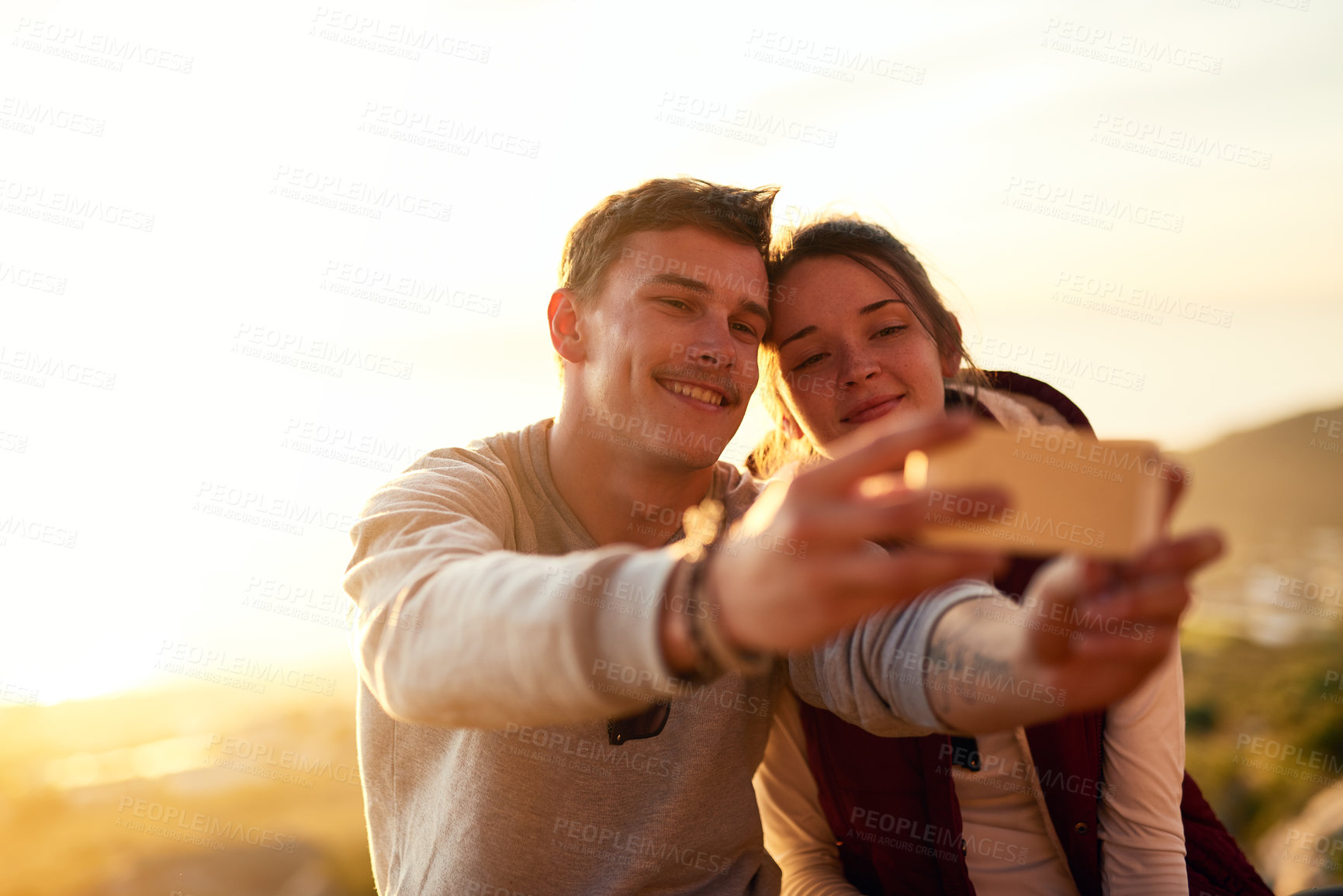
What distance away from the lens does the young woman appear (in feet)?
6.01

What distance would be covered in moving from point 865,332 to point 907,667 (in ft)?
3.40

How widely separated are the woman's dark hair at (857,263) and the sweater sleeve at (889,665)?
0.87 m

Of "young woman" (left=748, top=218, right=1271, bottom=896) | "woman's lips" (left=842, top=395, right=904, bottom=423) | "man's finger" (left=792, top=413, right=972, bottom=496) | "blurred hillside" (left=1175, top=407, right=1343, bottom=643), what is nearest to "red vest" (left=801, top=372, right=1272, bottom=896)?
"young woman" (left=748, top=218, right=1271, bottom=896)

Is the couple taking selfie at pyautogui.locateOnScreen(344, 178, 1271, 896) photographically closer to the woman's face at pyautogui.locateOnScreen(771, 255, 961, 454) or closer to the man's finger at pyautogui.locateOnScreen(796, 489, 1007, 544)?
the woman's face at pyautogui.locateOnScreen(771, 255, 961, 454)

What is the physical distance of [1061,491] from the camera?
89cm

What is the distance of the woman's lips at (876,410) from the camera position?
1977 millimetres

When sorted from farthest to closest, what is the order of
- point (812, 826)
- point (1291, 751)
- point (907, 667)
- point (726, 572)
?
point (1291, 751), point (812, 826), point (907, 667), point (726, 572)

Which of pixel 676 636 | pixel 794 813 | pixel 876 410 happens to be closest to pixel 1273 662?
pixel 794 813

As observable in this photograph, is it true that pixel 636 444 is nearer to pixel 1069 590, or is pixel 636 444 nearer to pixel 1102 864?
pixel 1069 590

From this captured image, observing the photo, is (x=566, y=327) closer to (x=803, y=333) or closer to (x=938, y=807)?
(x=803, y=333)

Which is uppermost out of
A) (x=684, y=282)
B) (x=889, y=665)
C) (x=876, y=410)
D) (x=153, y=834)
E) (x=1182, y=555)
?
(x=684, y=282)

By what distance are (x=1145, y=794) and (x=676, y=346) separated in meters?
1.51

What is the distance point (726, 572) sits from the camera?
78cm

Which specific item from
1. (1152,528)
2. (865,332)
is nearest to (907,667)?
(1152,528)
